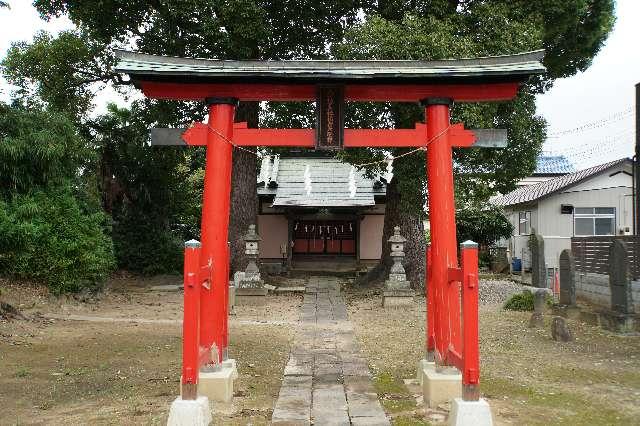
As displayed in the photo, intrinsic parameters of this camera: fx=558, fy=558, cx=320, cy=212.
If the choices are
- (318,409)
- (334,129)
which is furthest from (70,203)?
(318,409)

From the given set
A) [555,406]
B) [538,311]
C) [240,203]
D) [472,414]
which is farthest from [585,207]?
[472,414]

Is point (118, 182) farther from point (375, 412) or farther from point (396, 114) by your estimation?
point (375, 412)

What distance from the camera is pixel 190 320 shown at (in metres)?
5.18

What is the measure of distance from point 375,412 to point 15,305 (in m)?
8.98

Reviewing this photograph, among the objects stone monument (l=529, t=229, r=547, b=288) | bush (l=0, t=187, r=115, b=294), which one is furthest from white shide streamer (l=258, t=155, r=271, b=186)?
stone monument (l=529, t=229, r=547, b=288)

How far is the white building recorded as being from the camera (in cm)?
2133

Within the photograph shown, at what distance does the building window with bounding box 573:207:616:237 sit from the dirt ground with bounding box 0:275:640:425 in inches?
426

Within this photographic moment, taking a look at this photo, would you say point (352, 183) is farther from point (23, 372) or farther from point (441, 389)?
point (441, 389)

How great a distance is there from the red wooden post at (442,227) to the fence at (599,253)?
5.81 metres

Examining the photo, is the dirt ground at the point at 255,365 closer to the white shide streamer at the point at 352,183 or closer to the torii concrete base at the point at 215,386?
the torii concrete base at the point at 215,386

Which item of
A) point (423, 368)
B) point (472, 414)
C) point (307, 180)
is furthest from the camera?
point (307, 180)

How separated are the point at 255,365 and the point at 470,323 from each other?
3.89 m

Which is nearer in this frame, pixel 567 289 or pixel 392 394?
pixel 392 394

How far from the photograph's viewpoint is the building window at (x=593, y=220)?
71.3 feet
